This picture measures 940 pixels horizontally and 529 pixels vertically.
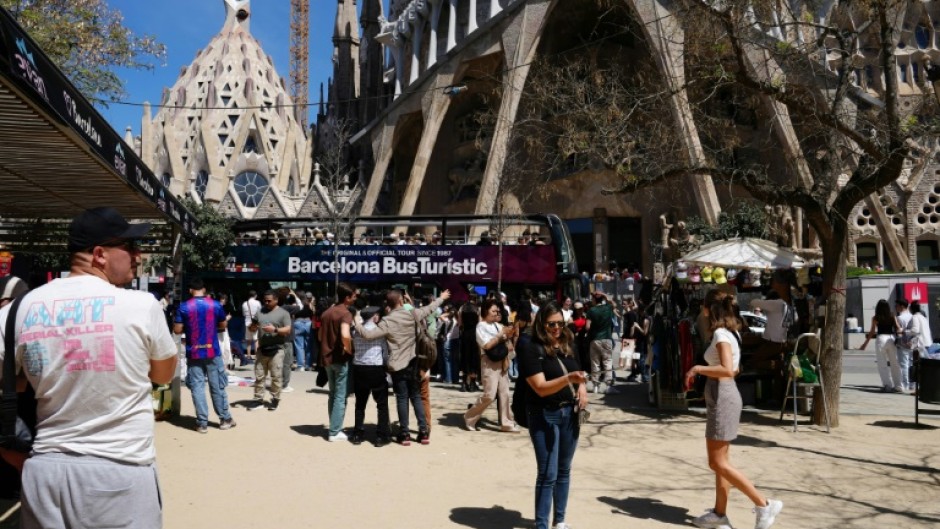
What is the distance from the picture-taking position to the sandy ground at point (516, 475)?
5355mm

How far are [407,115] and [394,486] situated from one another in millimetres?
36603

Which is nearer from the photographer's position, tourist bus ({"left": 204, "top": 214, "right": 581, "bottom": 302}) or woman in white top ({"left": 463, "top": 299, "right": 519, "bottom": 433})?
woman in white top ({"left": 463, "top": 299, "right": 519, "bottom": 433})

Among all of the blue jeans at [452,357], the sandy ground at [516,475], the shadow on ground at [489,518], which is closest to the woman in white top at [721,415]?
the sandy ground at [516,475]

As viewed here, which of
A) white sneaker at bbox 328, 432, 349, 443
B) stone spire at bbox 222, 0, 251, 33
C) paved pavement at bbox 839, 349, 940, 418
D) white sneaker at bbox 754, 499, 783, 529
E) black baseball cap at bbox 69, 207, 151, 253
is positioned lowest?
paved pavement at bbox 839, 349, 940, 418

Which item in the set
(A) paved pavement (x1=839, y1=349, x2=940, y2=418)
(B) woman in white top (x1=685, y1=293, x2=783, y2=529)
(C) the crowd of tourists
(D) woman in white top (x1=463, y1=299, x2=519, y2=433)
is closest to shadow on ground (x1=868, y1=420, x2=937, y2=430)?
(A) paved pavement (x1=839, y1=349, x2=940, y2=418)

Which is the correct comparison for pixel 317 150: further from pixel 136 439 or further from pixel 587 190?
pixel 136 439

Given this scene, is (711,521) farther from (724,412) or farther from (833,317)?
(833,317)

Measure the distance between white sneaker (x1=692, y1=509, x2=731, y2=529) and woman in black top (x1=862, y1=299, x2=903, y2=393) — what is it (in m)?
8.39

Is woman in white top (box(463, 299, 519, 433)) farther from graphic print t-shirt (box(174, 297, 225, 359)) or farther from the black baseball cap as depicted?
the black baseball cap

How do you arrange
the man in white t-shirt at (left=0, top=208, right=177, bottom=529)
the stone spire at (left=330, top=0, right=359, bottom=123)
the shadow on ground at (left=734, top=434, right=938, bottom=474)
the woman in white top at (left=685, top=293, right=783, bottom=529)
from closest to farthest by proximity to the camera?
the man in white t-shirt at (left=0, top=208, right=177, bottom=529)
the woman in white top at (left=685, top=293, right=783, bottom=529)
the shadow on ground at (left=734, top=434, right=938, bottom=474)
the stone spire at (left=330, top=0, right=359, bottom=123)

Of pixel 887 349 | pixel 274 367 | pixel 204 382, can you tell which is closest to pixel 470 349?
pixel 274 367

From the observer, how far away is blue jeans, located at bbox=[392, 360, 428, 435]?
7.76m

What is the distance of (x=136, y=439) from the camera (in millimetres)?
2484

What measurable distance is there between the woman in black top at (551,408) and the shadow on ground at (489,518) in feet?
1.57
